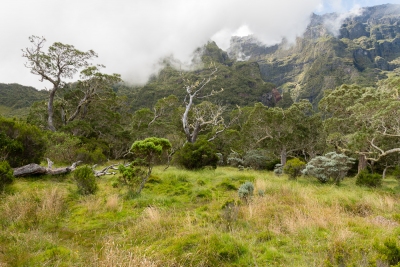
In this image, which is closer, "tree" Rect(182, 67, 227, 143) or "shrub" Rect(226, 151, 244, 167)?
"shrub" Rect(226, 151, 244, 167)

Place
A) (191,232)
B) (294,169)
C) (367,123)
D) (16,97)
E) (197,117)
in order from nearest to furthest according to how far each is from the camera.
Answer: (191,232)
(294,169)
(367,123)
(197,117)
(16,97)

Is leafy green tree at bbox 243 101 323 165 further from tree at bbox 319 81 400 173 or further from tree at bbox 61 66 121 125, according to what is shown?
tree at bbox 61 66 121 125

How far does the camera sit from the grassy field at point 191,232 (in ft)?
12.1

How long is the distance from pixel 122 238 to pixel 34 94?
89268mm

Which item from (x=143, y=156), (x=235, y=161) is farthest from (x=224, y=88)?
(x=143, y=156)

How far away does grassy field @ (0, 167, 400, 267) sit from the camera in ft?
12.1

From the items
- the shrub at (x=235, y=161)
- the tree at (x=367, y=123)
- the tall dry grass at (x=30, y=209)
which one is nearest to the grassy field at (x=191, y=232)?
the tall dry grass at (x=30, y=209)

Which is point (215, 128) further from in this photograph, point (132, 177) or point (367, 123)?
point (132, 177)

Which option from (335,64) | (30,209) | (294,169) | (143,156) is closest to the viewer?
(30,209)

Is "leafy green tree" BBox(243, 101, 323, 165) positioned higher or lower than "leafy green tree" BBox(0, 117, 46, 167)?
higher

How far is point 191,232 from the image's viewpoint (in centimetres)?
451

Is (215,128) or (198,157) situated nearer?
(198,157)

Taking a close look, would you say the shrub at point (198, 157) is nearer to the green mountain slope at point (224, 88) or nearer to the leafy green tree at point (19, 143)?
the leafy green tree at point (19, 143)

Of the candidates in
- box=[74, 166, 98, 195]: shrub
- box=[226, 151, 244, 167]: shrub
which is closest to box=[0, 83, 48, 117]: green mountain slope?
box=[226, 151, 244, 167]: shrub
